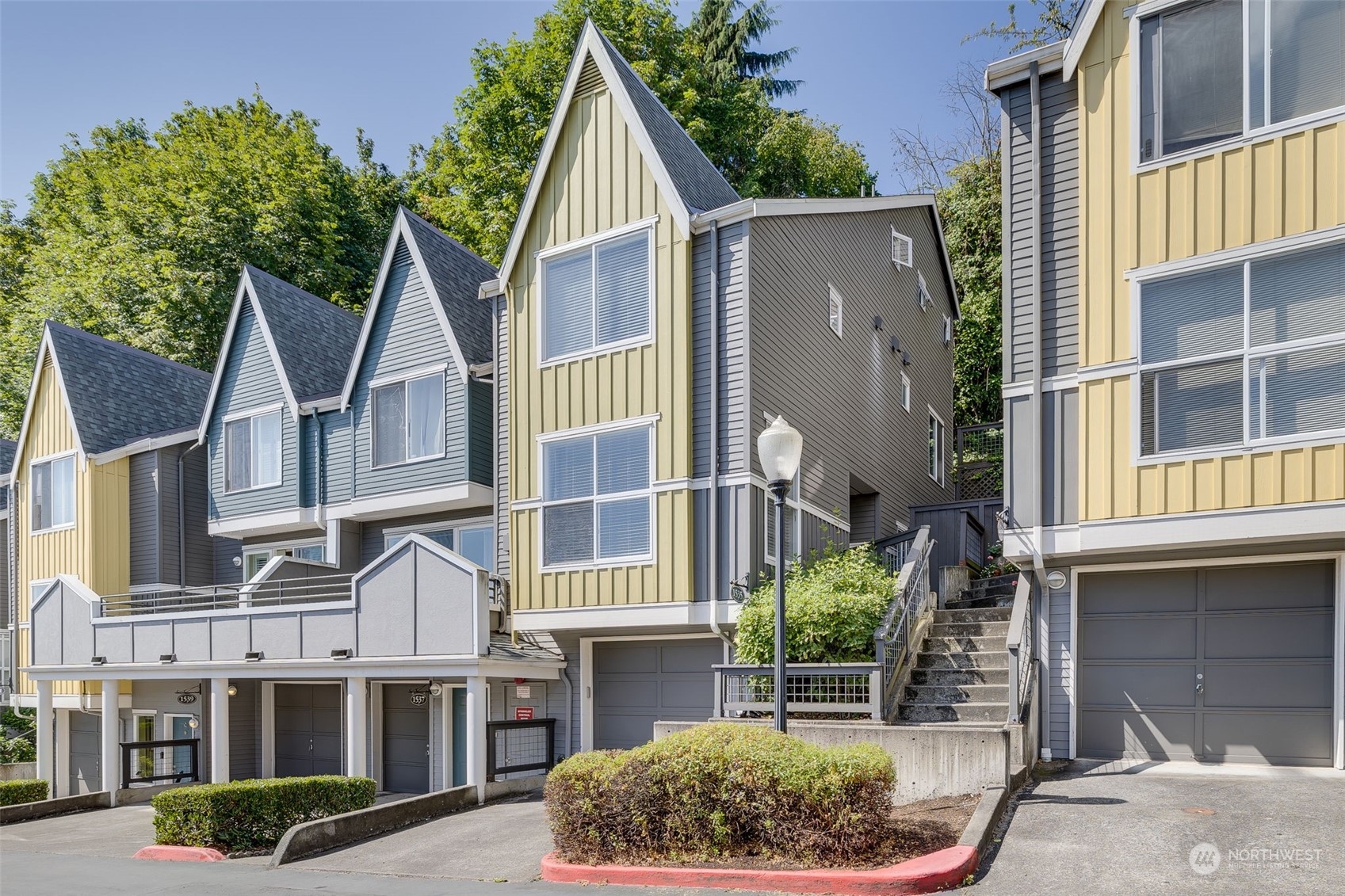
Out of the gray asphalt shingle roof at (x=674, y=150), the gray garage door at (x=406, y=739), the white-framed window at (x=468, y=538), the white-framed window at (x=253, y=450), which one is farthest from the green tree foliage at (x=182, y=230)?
the gray asphalt shingle roof at (x=674, y=150)

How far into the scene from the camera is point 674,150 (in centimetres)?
1742

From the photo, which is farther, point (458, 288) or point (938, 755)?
point (458, 288)

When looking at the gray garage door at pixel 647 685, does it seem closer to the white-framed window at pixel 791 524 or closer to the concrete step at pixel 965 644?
the white-framed window at pixel 791 524

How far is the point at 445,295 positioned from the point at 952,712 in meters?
12.1

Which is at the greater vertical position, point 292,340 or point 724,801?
point 292,340

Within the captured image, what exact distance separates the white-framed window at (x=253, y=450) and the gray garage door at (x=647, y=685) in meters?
9.10

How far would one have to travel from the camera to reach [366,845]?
12.7 m

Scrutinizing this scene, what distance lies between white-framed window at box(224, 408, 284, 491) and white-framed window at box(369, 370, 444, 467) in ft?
10.3

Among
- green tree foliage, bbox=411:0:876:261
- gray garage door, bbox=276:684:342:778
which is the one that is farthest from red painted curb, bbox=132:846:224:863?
green tree foliage, bbox=411:0:876:261

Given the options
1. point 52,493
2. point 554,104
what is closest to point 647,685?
point 52,493

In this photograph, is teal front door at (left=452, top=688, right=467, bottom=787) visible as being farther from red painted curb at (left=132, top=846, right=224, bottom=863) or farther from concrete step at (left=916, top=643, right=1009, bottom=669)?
concrete step at (left=916, top=643, right=1009, bottom=669)

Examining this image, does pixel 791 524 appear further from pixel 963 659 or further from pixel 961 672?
pixel 961 672

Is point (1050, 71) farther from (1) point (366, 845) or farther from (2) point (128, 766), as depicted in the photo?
(2) point (128, 766)

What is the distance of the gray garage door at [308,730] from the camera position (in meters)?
22.4
